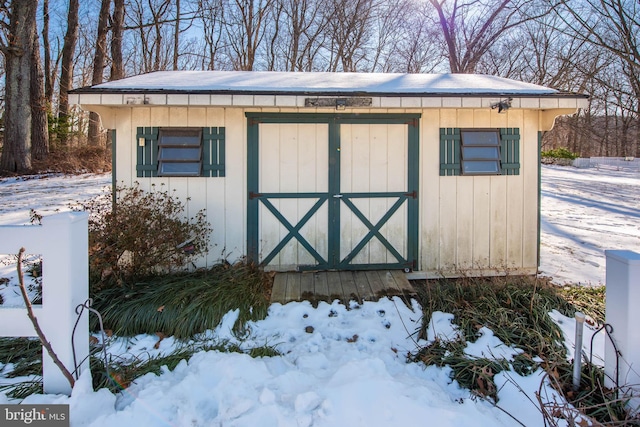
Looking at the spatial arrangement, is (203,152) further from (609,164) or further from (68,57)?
(609,164)

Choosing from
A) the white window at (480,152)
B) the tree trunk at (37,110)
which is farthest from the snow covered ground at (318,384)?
the tree trunk at (37,110)

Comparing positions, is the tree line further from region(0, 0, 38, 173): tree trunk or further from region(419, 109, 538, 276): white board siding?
region(419, 109, 538, 276): white board siding

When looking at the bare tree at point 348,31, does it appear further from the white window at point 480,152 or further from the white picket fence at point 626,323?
the white picket fence at point 626,323

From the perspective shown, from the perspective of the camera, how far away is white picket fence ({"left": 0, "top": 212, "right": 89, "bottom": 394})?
228 cm

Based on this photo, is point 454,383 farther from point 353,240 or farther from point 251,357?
point 353,240

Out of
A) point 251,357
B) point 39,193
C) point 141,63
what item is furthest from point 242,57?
point 251,357

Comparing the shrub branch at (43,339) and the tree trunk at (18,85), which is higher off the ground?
the tree trunk at (18,85)

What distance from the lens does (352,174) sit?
541 cm

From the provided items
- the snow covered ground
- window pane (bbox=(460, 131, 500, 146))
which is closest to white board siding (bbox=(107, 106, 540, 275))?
window pane (bbox=(460, 131, 500, 146))

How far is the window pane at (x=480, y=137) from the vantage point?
545cm

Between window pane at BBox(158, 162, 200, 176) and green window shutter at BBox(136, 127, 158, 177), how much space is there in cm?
11

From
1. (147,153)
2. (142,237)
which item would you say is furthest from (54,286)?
(147,153)

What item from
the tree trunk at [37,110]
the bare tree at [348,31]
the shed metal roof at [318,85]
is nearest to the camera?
the shed metal roof at [318,85]

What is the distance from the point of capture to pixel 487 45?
17.3m
